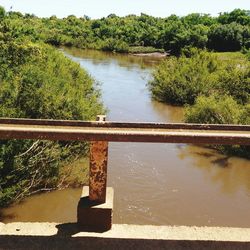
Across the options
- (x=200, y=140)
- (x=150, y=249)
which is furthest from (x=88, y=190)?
(x=200, y=140)

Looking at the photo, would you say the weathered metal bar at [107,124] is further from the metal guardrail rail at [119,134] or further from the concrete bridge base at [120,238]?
the concrete bridge base at [120,238]

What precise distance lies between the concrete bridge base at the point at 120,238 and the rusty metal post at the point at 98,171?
26 centimetres

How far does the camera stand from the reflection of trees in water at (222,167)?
12126 mm

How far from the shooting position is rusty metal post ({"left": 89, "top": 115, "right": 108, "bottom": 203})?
2.84 meters

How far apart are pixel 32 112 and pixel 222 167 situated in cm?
642

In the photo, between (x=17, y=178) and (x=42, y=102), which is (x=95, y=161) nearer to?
(x=17, y=178)

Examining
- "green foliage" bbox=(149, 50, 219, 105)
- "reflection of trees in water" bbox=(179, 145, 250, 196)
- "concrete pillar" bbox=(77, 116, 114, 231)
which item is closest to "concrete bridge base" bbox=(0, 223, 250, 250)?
"concrete pillar" bbox=(77, 116, 114, 231)

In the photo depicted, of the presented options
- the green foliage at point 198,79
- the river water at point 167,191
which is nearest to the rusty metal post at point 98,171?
the river water at point 167,191

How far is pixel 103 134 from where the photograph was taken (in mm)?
2670

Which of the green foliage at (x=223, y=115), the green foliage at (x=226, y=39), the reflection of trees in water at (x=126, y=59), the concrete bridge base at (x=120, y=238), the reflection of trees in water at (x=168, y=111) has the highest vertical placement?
the green foliage at (x=226, y=39)

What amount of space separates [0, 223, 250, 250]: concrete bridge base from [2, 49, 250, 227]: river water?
642 cm

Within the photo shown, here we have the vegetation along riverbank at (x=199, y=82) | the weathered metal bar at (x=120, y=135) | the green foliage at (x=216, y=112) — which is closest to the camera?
the weathered metal bar at (x=120, y=135)

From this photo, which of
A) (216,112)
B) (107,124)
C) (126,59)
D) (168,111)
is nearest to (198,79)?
(168,111)

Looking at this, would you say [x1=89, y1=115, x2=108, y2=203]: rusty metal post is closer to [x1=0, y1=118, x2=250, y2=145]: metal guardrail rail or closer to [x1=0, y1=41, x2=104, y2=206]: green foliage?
[x1=0, y1=118, x2=250, y2=145]: metal guardrail rail
